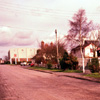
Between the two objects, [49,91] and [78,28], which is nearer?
[49,91]

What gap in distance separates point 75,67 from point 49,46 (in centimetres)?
2053

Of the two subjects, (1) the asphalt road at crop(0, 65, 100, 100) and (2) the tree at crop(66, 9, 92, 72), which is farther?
(2) the tree at crop(66, 9, 92, 72)

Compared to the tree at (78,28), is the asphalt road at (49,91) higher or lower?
lower

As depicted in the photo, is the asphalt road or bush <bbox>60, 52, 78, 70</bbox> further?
bush <bbox>60, 52, 78, 70</bbox>

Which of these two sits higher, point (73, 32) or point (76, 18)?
point (76, 18)

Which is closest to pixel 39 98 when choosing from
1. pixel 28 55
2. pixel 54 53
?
pixel 54 53

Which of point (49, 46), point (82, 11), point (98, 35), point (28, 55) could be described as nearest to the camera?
point (82, 11)

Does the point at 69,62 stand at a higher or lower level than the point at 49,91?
higher

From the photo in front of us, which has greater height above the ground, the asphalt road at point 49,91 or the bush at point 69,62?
the bush at point 69,62

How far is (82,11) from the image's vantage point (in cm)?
2619

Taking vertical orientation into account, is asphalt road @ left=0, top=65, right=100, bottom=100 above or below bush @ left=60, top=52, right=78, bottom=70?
below

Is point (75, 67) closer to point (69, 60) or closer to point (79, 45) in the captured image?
point (69, 60)

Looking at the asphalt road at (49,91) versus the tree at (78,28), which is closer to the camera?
the asphalt road at (49,91)

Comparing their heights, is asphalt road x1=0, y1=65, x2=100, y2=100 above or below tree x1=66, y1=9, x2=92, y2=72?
below
